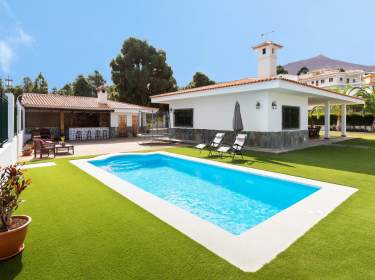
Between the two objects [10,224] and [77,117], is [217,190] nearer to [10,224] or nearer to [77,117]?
[10,224]

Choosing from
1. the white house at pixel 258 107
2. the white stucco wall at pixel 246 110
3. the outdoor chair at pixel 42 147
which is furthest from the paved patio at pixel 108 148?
the white stucco wall at pixel 246 110

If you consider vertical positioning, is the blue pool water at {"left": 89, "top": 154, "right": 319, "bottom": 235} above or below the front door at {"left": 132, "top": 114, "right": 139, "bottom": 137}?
below

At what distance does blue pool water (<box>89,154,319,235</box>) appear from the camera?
20.6ft

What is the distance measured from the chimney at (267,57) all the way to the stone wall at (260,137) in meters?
5.35

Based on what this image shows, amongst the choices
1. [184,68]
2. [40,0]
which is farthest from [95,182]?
[184,68]

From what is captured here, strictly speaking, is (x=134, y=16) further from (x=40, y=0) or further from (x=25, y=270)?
(x=25, y=270)

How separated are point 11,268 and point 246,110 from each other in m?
14.2

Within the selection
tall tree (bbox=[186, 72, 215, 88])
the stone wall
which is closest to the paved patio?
the stone wall

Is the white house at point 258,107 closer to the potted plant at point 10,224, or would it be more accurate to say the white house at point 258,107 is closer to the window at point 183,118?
the window at point 183,118

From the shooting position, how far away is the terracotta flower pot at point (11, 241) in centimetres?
339

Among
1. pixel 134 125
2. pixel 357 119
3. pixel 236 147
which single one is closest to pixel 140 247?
pixel 236 147

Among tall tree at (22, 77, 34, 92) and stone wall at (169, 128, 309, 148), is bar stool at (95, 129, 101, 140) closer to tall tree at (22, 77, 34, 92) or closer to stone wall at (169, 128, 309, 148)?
stone wall at (169, 128, 309, 148)

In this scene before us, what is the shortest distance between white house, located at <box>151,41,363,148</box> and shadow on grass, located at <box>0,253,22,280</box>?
12.3 meters

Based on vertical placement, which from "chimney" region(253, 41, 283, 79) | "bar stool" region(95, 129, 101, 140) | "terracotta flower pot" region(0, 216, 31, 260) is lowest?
"terracotta flower pot" region(0, 216, 31, 260)
